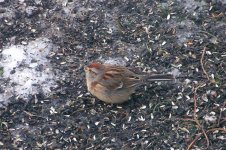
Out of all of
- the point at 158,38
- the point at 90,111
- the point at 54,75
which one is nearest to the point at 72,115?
the point at 90,111

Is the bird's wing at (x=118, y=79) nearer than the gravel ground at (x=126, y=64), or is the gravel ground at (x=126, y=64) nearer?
the gravel ground at (x=126, y=64)

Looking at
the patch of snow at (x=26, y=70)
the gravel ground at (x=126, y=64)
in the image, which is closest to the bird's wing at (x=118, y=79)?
the gravel ground at (x=126, y=64)

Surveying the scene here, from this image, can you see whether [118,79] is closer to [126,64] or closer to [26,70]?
[126,64]

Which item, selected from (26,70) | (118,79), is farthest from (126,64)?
(26,70)

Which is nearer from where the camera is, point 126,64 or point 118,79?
point 118,79

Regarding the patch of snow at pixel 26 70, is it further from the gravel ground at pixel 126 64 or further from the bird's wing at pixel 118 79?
the bird's wing at pixel 118 79

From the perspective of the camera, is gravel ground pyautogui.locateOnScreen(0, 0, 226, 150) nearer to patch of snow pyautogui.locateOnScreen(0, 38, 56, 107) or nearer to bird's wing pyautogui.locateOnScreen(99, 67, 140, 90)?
patch of snow pyautogui.locateOnScreen(0, 38, 56, 107)
